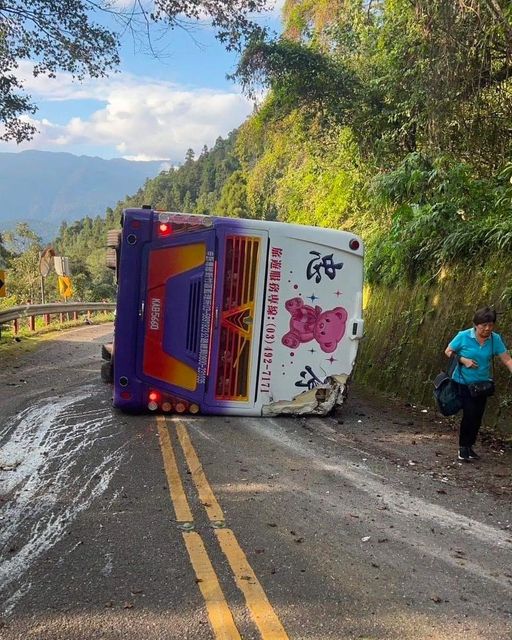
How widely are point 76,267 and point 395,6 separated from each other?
48123 mm

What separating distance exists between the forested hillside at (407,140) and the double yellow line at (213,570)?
4.45 m

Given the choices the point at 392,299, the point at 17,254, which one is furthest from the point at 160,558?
the point at 17,254

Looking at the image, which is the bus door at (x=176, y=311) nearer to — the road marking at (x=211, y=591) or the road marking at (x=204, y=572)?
the road marking at (x=204, y=572)

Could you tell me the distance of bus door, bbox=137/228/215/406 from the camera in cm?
687

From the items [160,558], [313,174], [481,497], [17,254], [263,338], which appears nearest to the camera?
[160,558]

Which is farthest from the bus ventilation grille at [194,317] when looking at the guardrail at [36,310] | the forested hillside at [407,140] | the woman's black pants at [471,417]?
the guardrail at [36,310]

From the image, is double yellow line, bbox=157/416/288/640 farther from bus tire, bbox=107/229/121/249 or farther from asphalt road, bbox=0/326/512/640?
bus tire, bbox=107/229/121/249

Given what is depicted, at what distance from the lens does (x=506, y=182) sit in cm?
987

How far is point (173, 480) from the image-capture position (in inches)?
193

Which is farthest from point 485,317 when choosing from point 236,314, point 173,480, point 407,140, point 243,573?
point 407,140

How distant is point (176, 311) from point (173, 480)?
8.35ft

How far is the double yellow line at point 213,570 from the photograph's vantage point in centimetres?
288

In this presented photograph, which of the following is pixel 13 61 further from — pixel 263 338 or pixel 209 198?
pixel 209 198

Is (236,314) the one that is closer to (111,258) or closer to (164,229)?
(164,229)
